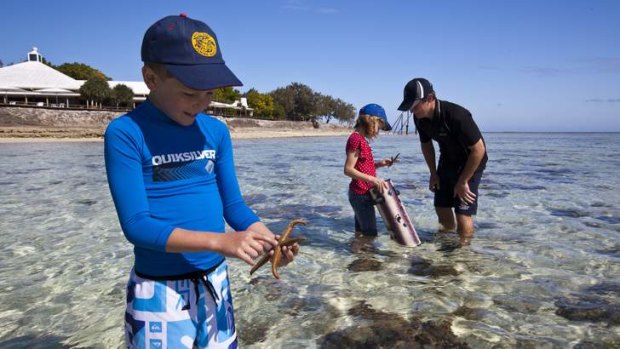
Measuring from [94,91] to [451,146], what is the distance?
216 feet

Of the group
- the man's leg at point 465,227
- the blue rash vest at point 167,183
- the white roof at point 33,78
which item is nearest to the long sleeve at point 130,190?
the blue rash vest at point 167,183

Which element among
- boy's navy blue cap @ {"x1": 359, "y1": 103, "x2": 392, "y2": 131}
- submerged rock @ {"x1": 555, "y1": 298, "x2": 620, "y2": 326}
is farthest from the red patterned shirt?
submerged rock @ {"x1": 555, "y1": 298, "x2": 620, "y2": 326}

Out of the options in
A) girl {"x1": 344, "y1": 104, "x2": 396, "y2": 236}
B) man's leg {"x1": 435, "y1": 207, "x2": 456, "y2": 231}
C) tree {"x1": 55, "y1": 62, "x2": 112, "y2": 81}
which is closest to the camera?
girl {"x1": 344, "y1": 104, "x2": 396, "y2": 236}

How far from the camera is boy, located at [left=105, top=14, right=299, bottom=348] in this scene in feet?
6.04

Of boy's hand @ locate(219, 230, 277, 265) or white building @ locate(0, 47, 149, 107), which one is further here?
white building @ locate(0, 47, 149, 107)

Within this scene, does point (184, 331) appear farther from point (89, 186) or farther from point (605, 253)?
point (89, 186)

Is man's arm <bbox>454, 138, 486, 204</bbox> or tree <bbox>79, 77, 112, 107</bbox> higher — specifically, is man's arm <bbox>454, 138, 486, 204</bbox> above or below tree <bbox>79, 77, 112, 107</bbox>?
below

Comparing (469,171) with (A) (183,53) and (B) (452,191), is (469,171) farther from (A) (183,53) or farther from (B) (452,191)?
(A) (183,53)

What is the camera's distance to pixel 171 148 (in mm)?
2061

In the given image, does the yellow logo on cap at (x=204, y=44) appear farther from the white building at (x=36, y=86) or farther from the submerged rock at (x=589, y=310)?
the white building at (x=36, y=86)

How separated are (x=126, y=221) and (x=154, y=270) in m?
0.34

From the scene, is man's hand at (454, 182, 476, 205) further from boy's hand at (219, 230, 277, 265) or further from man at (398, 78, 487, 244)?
boy's hand at (219, 230, 277, 265)

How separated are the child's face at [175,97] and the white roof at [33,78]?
224 ft

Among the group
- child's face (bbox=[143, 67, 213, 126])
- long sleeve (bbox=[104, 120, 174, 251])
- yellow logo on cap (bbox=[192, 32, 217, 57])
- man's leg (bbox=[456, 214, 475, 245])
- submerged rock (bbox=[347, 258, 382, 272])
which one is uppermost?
yellow logo on cap (bbox=[192, 32, 217, 57])
